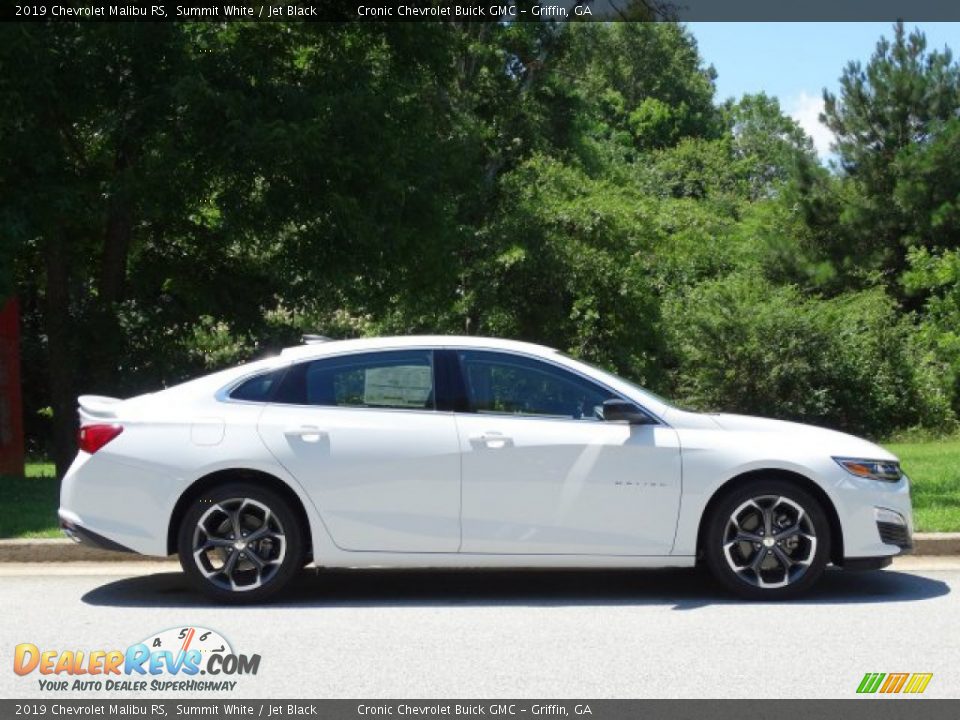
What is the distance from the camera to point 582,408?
27.1 ft

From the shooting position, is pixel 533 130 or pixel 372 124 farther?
pixel 533 130

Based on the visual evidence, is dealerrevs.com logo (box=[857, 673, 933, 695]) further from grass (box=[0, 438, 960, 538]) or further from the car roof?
grass (box=[0, 438, 960, 538])

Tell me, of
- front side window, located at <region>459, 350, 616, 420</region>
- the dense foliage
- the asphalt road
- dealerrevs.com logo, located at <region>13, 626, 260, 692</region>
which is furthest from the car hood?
the dense foliage

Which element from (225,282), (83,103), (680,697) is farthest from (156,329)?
(680,697)

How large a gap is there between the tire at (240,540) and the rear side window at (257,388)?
55 cm

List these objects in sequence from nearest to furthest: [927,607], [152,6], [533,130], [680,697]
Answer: [680,697], [927,607], [152,6], [533,130]

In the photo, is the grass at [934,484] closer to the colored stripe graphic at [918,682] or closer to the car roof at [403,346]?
the car roof at [403,346]

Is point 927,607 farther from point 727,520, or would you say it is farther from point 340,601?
point 340,601

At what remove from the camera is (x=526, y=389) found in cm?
834

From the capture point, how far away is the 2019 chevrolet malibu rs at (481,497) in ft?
26.3

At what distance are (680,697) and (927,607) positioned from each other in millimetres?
2660

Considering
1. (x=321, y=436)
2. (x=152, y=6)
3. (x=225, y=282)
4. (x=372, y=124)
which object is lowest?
(x=321, y=436)

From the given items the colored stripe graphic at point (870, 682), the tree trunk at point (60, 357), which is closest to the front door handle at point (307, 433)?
the colored stripe graphic at point (870, 682)

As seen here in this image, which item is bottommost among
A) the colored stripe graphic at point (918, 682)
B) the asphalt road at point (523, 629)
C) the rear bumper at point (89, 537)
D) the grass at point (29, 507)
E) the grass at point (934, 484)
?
the colored stripe graphic at point (918, 682)
